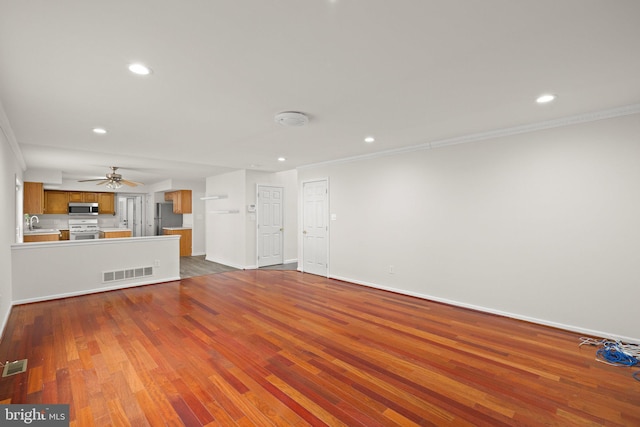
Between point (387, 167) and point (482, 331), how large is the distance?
2988 mm

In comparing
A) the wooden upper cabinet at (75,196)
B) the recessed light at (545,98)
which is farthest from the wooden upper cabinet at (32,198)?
the recessed light at (545,98)

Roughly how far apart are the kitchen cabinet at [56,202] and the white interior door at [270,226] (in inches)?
255

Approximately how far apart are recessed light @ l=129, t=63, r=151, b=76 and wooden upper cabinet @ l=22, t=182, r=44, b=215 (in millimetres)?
7703

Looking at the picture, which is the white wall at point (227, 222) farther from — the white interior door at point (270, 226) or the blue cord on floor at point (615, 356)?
the blue cord on floor at point (615, 356)

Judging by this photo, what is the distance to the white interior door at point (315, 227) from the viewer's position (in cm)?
630

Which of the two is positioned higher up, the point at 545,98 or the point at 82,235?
the point at 545,98

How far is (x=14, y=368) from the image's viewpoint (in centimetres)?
257

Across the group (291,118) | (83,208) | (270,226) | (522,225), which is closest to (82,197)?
(83,208)

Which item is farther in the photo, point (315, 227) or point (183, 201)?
point (183, 201)

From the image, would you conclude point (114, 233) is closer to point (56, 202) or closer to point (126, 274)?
point (56, 202)

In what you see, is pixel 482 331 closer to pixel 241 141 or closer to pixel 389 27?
pixel 389 27

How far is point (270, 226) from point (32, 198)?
6102 mm

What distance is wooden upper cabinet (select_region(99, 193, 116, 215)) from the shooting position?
9359mm

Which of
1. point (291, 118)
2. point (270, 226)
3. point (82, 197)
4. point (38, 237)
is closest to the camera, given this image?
point (291, 118)
